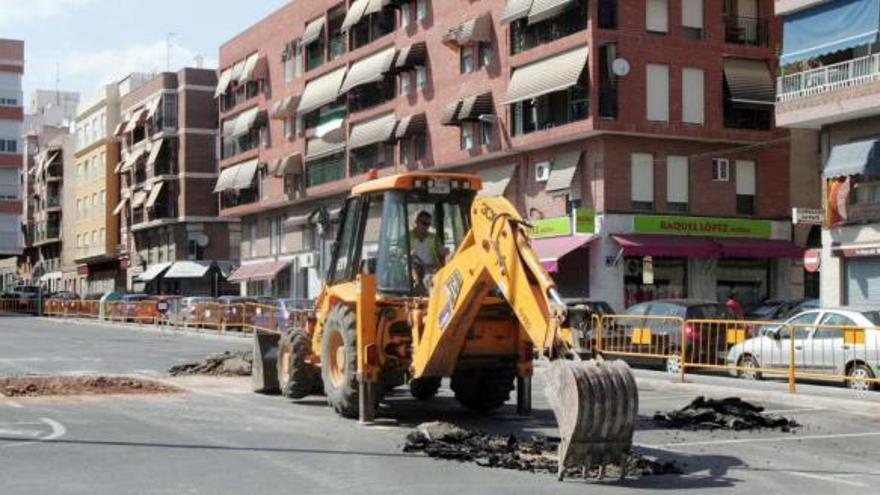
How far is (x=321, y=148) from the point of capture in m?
57.7

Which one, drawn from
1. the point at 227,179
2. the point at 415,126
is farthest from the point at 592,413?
the point at 227,179

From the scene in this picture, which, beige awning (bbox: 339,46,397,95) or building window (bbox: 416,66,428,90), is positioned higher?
beige awning (bbox: 339,46,397,95)

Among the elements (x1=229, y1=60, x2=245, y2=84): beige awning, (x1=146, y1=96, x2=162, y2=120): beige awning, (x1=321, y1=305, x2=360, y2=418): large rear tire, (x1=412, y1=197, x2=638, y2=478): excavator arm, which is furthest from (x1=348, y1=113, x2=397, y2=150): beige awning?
(x1=412, y1=197, x2=638, y2=478): excavator arm

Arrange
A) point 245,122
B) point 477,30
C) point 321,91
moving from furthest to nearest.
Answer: point 245,122
point 321,91
point 477,30

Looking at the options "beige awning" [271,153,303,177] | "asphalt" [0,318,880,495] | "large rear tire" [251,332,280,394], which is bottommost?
"asphalt" [0,318,880,495]

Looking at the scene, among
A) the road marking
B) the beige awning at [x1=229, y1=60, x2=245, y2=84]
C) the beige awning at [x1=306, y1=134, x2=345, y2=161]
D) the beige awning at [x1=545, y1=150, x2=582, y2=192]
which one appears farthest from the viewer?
the beige awning at [x1=229, y1=60, x2=245, y2=84]

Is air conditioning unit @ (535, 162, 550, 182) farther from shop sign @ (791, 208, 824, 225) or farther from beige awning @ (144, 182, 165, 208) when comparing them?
beige awning @ (144, 182, 165, 208)

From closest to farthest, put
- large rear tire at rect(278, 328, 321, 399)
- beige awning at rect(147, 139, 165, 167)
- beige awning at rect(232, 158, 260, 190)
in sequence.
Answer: large rear tire at rect(278, 328, 321, 399) < beige awning at rect(232, 158, 260, 190) < beige awning at rect(147, 139, 165, 167)

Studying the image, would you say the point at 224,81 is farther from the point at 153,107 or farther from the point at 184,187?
the point at 153,107

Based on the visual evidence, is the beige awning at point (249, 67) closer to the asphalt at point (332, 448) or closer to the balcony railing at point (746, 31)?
the balcony railing at point (746, 31)

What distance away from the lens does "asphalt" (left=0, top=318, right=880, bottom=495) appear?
9172 mm

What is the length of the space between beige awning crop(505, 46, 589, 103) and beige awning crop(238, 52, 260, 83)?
27430 mm

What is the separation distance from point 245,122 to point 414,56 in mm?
20418

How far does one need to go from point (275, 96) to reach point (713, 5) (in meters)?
31.0
